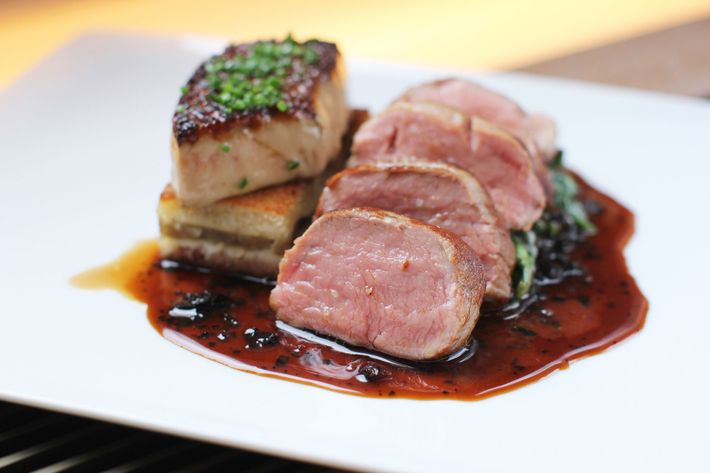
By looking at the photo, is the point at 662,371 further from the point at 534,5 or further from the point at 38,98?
the point at 534,5

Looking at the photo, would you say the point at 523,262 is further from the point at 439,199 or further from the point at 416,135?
the point at 416,135

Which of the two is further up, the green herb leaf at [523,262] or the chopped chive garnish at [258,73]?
the chopped chive garnish at [258,73]

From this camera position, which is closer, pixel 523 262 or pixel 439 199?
pixel 439 199

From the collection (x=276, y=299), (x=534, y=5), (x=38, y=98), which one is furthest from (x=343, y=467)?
(x=534, y=5)

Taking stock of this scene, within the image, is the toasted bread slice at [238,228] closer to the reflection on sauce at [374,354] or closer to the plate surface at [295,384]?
the reflection on sauce at [374,354]

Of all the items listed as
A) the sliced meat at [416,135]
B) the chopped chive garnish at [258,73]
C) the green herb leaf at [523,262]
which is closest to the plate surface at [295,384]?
the green herb leaf at [523,262]

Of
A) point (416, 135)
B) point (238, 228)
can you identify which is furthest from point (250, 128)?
point (416, 135)
